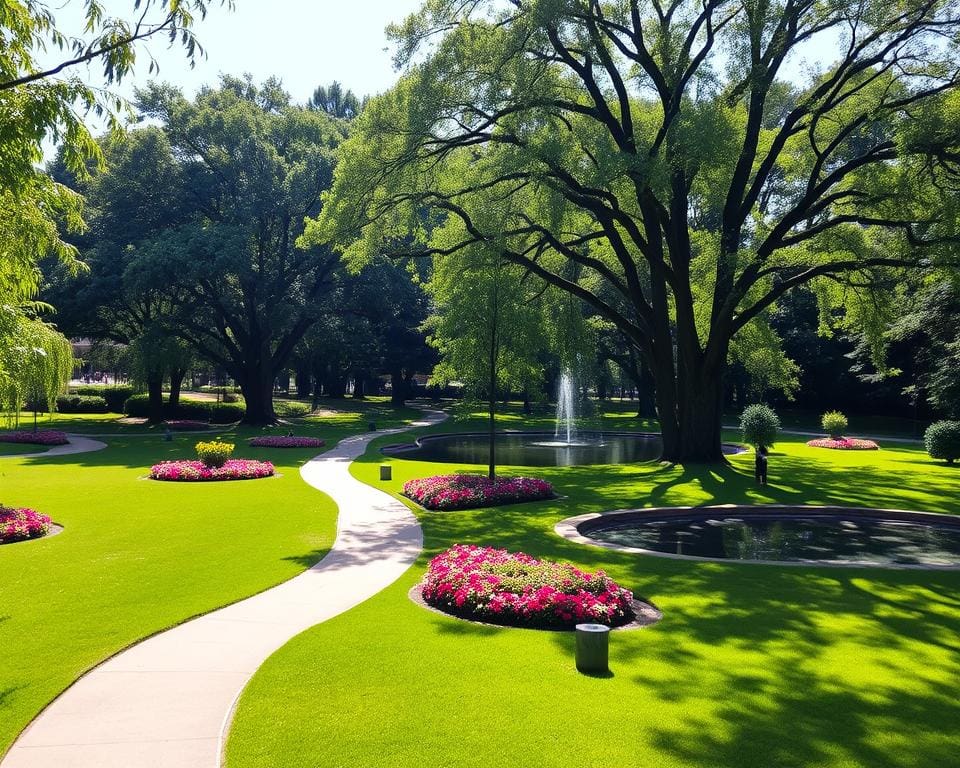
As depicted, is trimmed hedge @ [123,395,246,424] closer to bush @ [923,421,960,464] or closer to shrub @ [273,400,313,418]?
shrub @ [273,400,313,418]

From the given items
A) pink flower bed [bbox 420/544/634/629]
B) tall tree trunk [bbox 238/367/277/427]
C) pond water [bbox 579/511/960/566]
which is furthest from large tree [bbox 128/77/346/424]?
pink flower bed [bbox 420/544/634/629]

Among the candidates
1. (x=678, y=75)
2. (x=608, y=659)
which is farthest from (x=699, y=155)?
(x=608, y=659)

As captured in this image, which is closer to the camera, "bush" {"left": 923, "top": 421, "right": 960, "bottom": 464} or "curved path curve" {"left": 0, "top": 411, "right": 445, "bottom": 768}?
"curved path curve" {"left": 0, "top": 411, "right": 445, "bottom": 768}

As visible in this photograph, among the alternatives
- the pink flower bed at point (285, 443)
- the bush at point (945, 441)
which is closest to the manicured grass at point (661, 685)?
the bush at point (945, 441)

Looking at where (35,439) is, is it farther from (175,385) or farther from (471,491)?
(471,491)

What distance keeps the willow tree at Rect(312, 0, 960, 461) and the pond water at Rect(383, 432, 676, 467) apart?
5.58m

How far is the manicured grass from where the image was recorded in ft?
17.9

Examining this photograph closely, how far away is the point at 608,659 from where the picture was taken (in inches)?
286

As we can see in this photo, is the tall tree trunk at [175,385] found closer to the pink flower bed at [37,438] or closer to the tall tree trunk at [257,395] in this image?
the tall tree trunk at [257,395]

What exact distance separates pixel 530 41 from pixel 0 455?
83.2ft

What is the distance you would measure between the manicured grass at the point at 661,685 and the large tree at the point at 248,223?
30.1 m

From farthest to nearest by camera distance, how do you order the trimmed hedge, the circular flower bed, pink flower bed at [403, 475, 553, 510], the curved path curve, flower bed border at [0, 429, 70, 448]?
the trimmed hedge → the circular flower bed → flower bed border at [0, 429, 70, 448] → pink flower bed at [403, 475, 553, 510] → the curved path curve

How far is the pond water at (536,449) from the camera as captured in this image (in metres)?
30.3

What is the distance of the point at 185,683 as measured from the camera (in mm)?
6625
